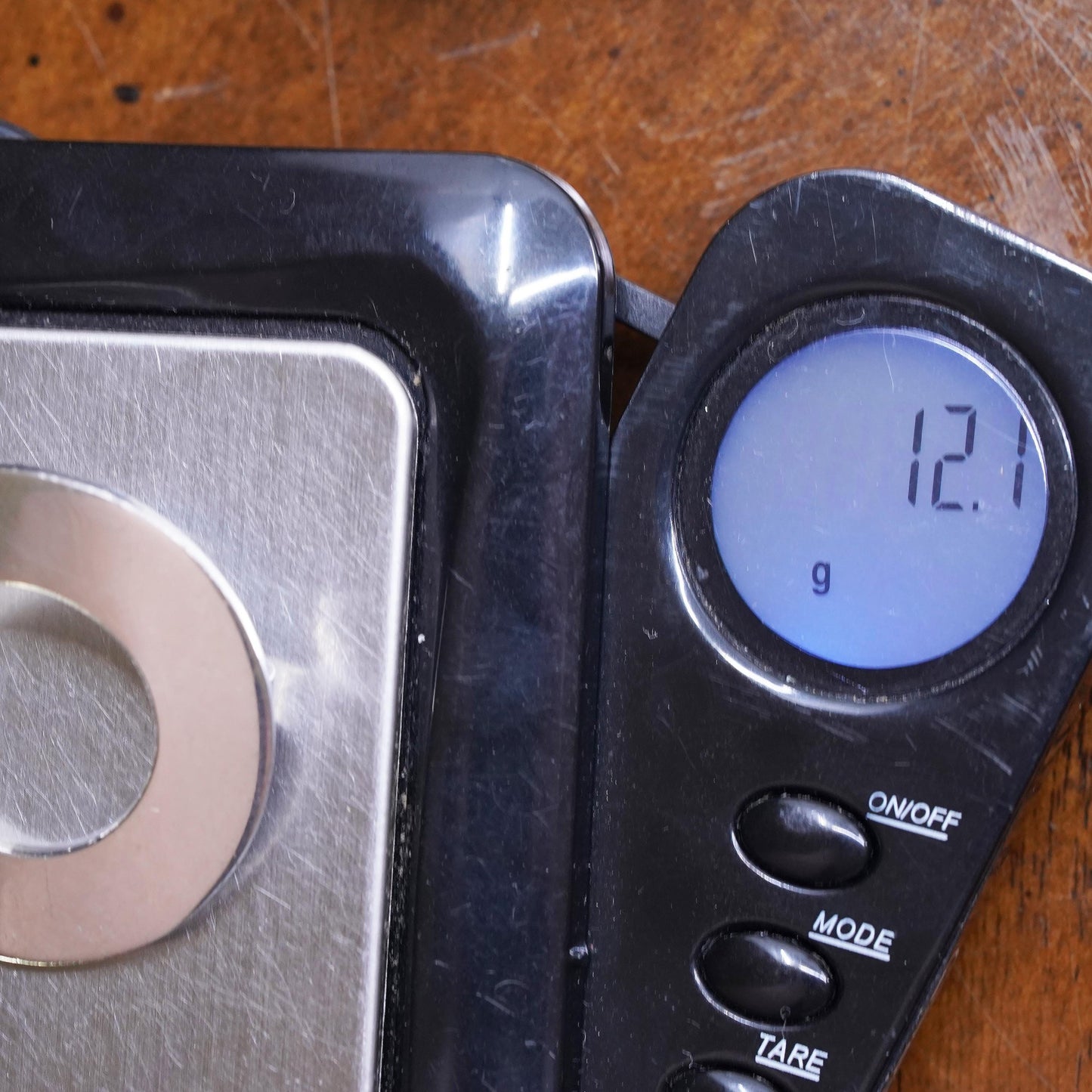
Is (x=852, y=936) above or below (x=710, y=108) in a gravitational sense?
below

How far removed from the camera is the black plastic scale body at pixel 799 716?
276 mm

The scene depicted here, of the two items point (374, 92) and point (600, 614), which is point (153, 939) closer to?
point (600, 614)

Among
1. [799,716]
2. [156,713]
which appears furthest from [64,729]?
[799,716]

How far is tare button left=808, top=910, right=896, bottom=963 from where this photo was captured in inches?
11.1

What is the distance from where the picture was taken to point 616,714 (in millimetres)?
302

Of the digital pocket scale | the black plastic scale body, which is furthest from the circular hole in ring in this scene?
the black plastic scale body

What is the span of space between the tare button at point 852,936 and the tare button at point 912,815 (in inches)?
1.1

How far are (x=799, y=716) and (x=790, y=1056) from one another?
0.29 ft

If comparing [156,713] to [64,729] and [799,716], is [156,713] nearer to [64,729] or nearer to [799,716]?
[64,729]

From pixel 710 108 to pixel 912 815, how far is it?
23cm

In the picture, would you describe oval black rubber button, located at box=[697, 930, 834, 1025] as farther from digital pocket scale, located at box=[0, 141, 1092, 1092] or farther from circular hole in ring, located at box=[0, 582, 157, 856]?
circular hole in ring, located at box=[0, 582, 157, 856]

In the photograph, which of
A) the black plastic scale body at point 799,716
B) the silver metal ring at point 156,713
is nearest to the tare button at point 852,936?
the black plastic scale body at point 799,716

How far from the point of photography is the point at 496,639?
0.29 meters

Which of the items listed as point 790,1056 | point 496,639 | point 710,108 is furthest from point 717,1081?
point 710,108
